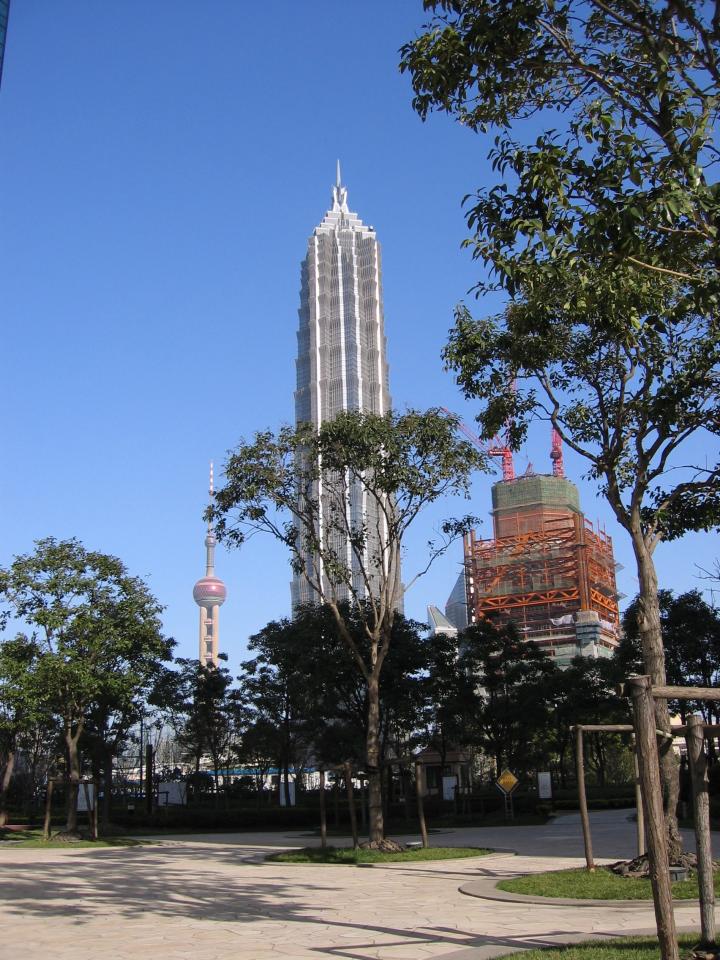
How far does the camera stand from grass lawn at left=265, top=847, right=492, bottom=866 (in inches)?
832

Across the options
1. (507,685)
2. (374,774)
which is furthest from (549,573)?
(374,774)

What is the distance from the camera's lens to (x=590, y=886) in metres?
13.5

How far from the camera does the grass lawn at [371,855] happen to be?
21.1m

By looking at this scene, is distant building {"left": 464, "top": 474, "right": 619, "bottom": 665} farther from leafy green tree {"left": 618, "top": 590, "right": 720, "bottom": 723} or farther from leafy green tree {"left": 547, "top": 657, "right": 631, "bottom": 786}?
leafy green tree {"left": 618, "top": 590, "right": 720, "bottom": 723}

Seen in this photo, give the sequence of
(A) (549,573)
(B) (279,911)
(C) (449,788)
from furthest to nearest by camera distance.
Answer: (A) (549,573) < (C) (449,788) < (B) (279,911)

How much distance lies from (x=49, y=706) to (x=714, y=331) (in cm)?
2648

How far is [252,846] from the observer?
2892cm

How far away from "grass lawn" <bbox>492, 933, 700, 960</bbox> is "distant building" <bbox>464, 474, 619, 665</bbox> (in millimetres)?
128389

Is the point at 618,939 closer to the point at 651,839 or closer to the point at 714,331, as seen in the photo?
the point at 651,839

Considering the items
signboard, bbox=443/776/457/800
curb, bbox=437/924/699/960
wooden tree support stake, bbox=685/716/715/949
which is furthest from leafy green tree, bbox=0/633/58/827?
wooden tree support stake, bbox=685/716/715/949

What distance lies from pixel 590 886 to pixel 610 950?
5375 millimetres

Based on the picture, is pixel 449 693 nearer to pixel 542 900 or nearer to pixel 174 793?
pixel 174 793

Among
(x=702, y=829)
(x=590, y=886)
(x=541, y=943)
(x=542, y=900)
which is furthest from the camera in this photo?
(x=590, y=886)

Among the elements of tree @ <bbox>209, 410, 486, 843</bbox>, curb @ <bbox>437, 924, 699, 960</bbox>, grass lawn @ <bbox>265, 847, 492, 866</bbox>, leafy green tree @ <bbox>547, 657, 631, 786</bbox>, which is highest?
tree @ <bbox>209, 410, 486, 843</bbox>
